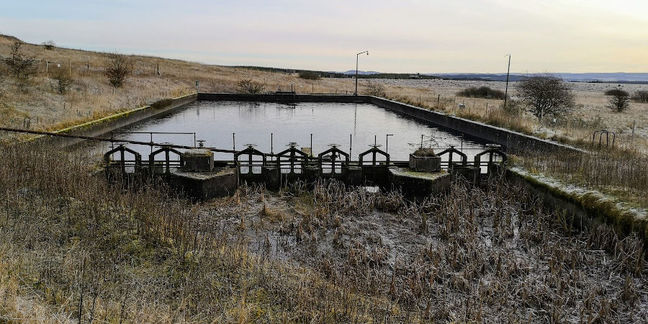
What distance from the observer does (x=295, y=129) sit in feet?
Result: 87.6

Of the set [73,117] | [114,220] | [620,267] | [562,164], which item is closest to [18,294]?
[114,220]

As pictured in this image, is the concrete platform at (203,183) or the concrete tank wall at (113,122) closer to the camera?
the concrete platform at (203,183)

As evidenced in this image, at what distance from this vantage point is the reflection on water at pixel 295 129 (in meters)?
21.6

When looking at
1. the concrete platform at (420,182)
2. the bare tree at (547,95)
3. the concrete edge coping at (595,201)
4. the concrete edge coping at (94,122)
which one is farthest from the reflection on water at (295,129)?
the bare tree at (547,95)

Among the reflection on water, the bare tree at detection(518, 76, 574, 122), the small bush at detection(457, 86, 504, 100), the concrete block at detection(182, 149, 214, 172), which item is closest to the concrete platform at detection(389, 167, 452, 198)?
the reflection on water

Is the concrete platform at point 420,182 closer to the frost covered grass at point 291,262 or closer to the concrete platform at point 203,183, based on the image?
the frost covered grass at point 291,262

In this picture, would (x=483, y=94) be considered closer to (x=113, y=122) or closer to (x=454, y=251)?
(x=113, y=122)

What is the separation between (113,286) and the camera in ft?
19.7

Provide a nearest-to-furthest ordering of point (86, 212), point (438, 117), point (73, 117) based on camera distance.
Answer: point (86, 212), point (73, 117), point (438, 117)

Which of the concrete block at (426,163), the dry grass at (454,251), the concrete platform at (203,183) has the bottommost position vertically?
the dry grass at (454,251)

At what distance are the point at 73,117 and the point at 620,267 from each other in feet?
71.4

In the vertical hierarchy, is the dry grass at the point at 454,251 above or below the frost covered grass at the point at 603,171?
below

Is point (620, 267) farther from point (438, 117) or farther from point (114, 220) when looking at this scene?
point (438, 117)

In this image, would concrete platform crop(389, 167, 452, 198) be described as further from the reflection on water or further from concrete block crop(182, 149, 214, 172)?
concrete block crop(182, 149, 214, 172)
